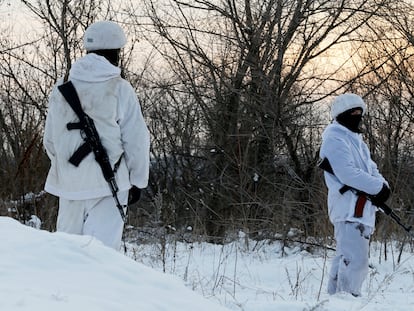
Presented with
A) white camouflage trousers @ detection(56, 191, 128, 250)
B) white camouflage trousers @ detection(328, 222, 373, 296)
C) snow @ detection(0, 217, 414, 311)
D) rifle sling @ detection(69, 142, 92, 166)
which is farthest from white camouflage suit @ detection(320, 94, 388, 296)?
rifle sling @ detection(69, 142, 92, 166)

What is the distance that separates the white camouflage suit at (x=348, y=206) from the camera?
5.38 meters

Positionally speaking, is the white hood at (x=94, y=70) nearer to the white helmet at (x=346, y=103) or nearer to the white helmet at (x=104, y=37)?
the white helmet at (x=104, y=37)

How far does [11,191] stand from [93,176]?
5179 millimetres

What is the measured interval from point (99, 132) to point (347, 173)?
2023 mm

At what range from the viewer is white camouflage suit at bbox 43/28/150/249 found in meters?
4.32

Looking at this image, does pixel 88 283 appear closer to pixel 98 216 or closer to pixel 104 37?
pixel 98 216

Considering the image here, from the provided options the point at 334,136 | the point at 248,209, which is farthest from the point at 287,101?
the point at 334,136

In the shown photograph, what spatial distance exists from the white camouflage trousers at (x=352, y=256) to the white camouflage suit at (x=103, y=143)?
178 cm

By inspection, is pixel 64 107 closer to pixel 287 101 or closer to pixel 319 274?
pixel 319 274

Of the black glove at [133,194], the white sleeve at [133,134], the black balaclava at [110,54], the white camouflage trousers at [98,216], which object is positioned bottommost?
the white camouflage trousers at [98,216]

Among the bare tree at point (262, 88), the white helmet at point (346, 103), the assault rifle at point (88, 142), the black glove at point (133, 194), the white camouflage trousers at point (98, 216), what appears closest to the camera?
the assault rifle at point (88, 142)

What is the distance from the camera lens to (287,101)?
12.2 meters

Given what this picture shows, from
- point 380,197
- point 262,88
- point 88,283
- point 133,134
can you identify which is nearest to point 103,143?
point 133,134

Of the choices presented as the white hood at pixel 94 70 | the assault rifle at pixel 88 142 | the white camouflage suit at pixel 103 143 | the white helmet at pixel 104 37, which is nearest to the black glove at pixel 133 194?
the white camouflage suit at pixel 103 143
